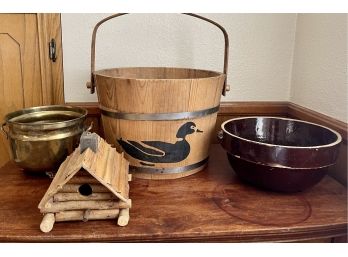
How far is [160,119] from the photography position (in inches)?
37.5

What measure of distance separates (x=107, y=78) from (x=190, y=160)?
35 cm

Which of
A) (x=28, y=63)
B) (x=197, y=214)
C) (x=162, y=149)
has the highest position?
(x=28, y=63)

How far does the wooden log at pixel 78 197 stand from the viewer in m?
0.77

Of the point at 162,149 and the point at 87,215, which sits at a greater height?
the point at 162,149

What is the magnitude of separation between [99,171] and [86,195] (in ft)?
0.23

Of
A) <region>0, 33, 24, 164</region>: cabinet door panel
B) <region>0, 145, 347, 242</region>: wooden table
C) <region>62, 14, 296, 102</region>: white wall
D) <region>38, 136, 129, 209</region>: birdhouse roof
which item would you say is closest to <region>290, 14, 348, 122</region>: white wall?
<region>62, 14, 296, 102</region>: white wall

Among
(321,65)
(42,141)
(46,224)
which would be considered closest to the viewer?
(46,224)

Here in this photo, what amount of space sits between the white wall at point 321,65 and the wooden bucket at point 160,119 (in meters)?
0.36

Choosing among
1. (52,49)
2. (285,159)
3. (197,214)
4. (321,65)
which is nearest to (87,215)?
(197,214)

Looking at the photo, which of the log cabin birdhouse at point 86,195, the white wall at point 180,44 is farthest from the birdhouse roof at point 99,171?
the white wall at point 180,44

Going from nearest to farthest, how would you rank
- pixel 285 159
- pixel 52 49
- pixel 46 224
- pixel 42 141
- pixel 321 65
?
pixel 46 224
pixel 285 159
pixel 42 141
pixel 321 65
pixel 52 49

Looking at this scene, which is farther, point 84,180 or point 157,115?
point 157,115

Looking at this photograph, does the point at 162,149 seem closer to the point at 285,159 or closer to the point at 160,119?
the point at 160,119

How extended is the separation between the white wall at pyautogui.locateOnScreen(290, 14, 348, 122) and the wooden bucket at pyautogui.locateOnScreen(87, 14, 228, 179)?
363mm
